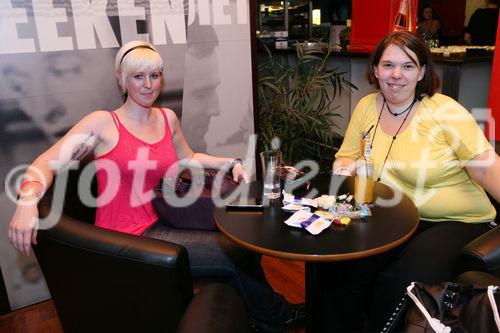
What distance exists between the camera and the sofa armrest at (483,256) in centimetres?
136

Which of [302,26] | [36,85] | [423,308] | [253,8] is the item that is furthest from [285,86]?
[302,26]

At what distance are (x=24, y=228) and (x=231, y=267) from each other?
0.73m

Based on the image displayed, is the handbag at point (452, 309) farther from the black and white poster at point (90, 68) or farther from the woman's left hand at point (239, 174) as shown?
the black and white poster at point (90, 68)

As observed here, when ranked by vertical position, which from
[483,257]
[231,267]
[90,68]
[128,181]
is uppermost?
[90,68]

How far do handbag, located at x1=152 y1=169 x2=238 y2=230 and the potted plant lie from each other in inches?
59.5

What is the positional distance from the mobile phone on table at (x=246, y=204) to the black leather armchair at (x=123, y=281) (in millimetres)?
375

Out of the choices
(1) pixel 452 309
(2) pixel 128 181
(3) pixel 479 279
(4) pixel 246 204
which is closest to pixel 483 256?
(3) pixel 479 279

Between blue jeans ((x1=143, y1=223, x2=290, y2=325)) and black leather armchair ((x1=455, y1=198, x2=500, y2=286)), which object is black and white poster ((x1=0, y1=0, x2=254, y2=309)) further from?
black leather armchair ((x1=455, y1=198, x2=500, y2=286))

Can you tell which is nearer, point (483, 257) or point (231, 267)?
point (483, 257)

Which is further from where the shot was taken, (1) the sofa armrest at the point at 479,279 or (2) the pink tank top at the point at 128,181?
(2) the pink tank top at the point at 128,181

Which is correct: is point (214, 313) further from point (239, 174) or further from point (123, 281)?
point (239, 174)

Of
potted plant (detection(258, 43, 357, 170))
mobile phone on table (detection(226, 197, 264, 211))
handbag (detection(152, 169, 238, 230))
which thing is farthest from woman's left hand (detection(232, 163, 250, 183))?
potted plant (detection(258, 43, 357, 170))

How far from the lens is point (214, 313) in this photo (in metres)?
1.13

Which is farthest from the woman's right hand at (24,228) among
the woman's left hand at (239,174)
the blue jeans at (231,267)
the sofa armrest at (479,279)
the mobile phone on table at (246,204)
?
the sofa armrest at (479,279)
